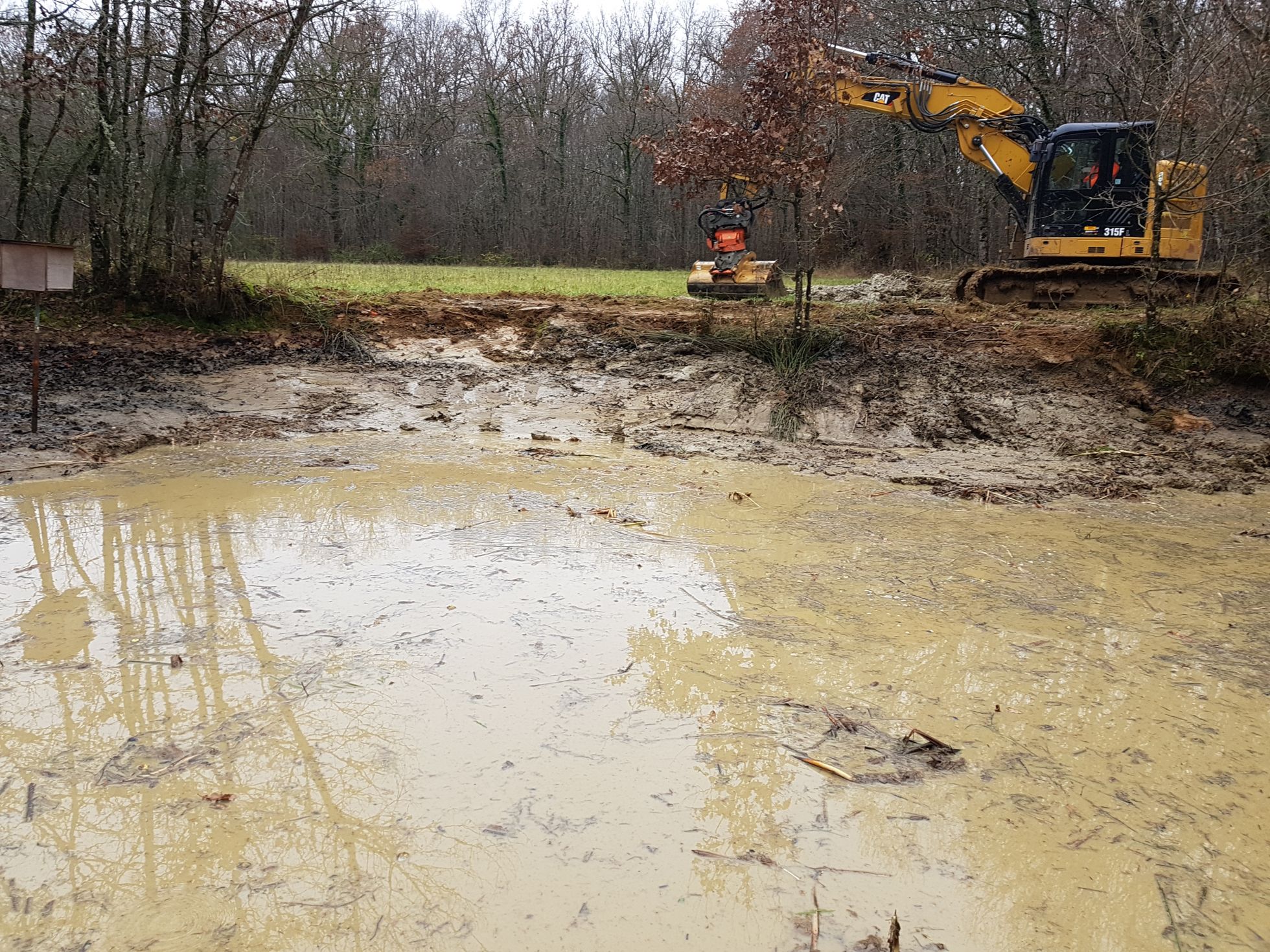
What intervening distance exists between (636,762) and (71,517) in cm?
518

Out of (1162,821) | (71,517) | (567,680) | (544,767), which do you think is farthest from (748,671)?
(71,517)

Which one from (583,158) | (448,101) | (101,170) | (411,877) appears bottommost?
(411,877)

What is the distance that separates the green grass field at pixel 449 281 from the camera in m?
13.4

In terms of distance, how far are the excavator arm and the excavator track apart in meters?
1.20

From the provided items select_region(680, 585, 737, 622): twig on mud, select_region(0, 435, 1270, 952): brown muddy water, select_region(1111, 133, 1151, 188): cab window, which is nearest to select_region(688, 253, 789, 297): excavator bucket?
select_region(1111, 133, 1151, 188): cab window

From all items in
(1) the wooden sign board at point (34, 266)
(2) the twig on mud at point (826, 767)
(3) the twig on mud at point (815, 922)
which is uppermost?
(1) the wooden sign board at point (34, 266)

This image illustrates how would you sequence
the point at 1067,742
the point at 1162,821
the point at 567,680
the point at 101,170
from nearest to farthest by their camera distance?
the point at 1162,821
the point at 1067,742
the point at 567,680
the point at 101,170

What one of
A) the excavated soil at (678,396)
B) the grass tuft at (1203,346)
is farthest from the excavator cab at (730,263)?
the grass tuft at (1203,346)

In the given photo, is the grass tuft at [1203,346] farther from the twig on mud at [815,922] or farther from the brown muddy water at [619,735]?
the twig on mud at [815,922]

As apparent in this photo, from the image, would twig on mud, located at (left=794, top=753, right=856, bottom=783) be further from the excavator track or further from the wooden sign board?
the excavator track

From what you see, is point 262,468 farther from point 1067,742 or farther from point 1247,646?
point 1247,646

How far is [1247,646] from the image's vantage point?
468cm

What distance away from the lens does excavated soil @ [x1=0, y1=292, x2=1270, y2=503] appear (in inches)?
354

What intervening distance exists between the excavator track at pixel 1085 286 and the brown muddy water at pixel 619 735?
6374 mm
